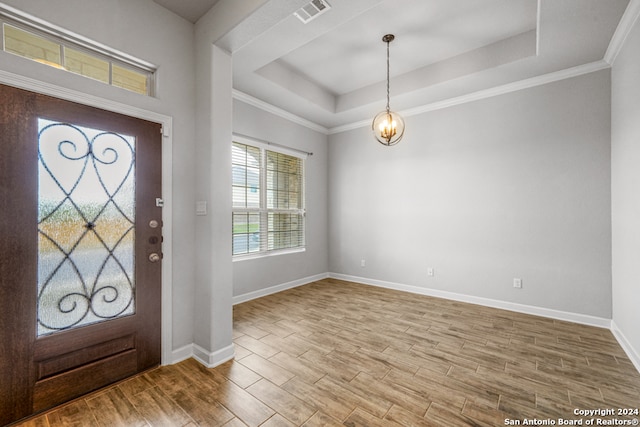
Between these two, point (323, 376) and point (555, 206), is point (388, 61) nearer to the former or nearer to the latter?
point (555, 206)

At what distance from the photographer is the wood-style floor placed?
1.77m

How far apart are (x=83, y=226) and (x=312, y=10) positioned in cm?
255

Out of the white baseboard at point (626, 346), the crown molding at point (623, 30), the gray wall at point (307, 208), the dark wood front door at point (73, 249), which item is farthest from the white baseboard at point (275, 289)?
the crown molding at point (623, 30)

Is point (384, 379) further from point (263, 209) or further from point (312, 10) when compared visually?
point (312, 10)

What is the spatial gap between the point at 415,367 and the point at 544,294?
237cm

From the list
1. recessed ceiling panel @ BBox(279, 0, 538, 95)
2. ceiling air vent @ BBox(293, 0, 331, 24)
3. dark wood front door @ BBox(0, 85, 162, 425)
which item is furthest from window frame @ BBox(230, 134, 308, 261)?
ceiling air vent @ BBox(293, 0, 331, 24)

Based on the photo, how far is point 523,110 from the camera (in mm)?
3625

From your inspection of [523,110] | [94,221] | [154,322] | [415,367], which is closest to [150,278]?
[154,322]

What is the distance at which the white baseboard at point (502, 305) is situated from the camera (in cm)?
321

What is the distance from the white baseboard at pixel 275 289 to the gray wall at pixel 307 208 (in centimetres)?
4

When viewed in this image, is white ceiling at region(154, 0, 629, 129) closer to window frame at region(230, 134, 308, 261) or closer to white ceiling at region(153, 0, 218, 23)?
white ceiling at region(153, 0, 218, 23)

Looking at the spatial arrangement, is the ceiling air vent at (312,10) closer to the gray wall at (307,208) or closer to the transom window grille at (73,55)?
the transom window grille at (73,55)

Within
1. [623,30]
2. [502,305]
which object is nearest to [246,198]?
[502,305]
